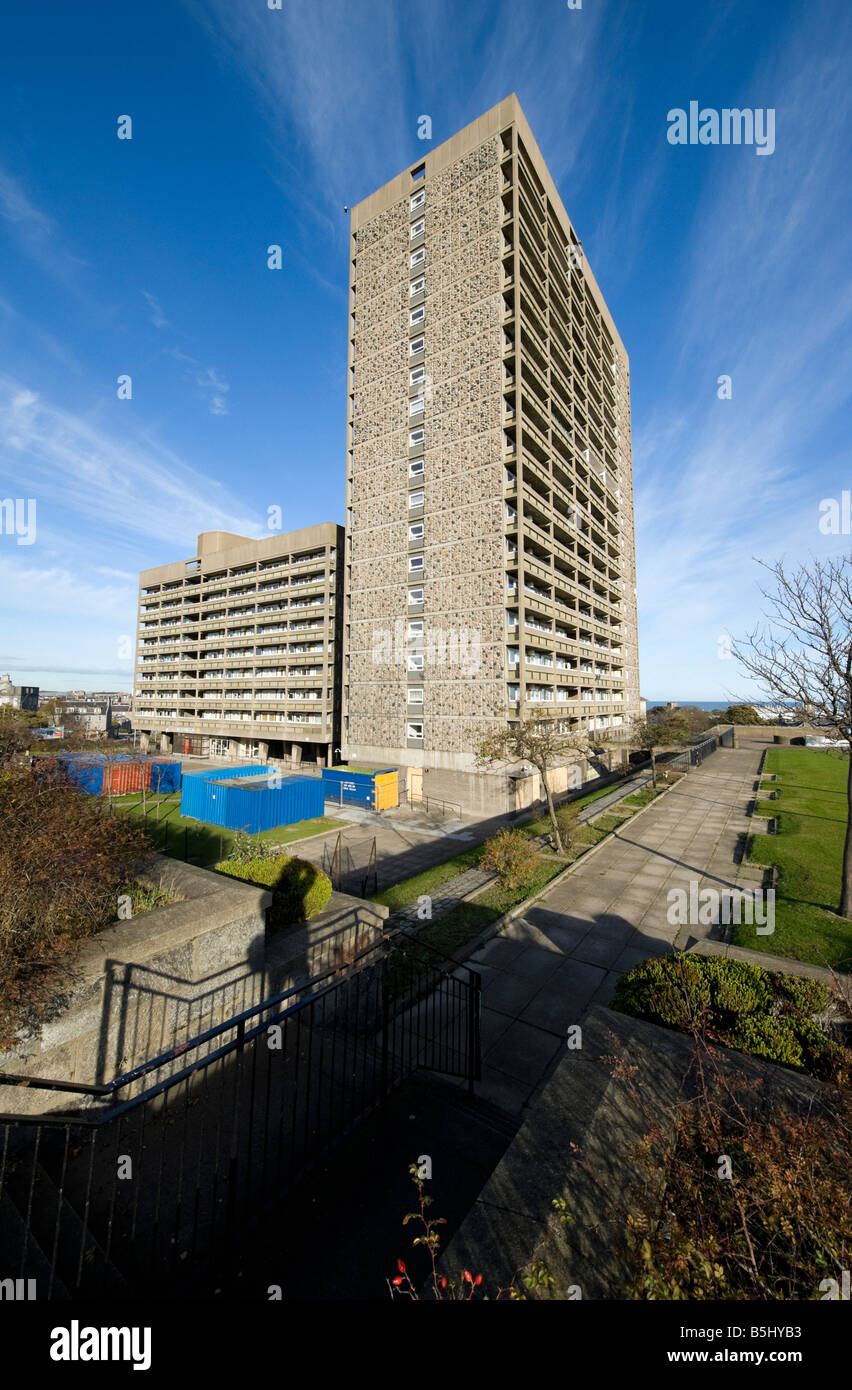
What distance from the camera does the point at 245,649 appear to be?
51188 mm

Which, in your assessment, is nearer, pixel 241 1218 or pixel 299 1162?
pixel 241 1218

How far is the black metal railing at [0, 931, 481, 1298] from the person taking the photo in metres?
3.54

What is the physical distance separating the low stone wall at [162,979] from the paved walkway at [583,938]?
319 centimetres

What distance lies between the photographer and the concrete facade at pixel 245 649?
43438mm

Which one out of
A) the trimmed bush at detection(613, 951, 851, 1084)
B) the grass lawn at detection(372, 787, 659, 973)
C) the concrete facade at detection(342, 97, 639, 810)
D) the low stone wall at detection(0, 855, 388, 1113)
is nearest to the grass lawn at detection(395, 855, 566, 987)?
the grass lawn at detection(372, 787, 659, 973)

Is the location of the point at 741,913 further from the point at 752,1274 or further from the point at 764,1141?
the point at 752,1274

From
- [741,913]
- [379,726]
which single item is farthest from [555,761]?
[741,913]

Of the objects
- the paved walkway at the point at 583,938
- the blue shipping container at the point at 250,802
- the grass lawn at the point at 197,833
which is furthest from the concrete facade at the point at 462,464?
the paved walkway at the point at 583,938

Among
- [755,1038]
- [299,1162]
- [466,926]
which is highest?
[755,1038]

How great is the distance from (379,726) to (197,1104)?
90.9 feet

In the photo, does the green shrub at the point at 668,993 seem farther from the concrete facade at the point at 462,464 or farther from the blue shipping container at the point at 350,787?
the blue shipping container at the point at 350,787

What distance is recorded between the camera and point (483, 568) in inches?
1112

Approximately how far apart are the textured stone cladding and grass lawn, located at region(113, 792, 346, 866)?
30.4 ft

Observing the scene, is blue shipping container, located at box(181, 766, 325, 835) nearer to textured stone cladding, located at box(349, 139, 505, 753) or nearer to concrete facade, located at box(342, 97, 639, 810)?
→ concrete facade, located at box(342, 97, 639, 810)
